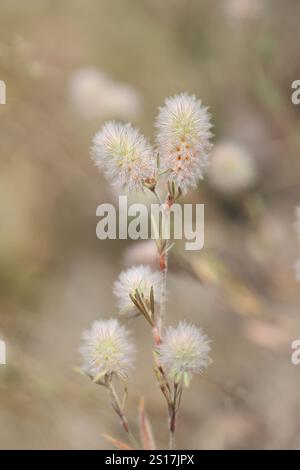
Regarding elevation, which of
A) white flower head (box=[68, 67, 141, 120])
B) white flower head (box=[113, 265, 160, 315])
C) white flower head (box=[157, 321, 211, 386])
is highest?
white flower head (box=[68, 67, 141, 120])

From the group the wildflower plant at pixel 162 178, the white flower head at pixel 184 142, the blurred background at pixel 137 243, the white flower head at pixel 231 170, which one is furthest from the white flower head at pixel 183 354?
the white flower head at pixel 231 170

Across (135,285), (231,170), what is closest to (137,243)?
(231,170)

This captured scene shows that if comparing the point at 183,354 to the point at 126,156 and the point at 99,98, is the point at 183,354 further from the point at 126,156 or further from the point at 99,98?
the point at 99,98

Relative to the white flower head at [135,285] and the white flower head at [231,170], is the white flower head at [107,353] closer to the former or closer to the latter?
the white flower head at [135,285]

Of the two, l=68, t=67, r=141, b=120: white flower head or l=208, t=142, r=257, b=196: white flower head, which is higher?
l=68, t=67, r=141, b=120: white flower head

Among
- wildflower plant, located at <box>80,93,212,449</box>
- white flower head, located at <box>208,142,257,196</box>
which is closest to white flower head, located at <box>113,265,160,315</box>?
wildflower plant, located at <box>80,93,212,449</box>

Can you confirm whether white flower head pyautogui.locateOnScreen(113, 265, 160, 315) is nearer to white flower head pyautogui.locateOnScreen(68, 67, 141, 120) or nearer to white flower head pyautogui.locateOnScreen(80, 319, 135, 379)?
white flower head pyautogui.locateOnScreen(80, 319, 135, 379)
